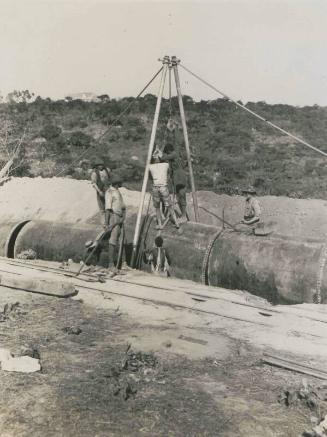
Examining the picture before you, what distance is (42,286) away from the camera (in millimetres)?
8773

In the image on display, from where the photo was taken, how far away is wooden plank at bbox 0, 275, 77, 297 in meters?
8.66

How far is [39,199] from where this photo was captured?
61.8ft

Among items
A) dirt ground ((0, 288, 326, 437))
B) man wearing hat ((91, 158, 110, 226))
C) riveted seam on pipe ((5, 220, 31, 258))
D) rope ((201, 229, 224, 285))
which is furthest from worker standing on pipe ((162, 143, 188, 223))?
dirt ground ((0, 288, 326, 437))

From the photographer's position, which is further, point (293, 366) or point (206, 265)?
point (206, 265)

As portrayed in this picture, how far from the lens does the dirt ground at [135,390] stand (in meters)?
4.54

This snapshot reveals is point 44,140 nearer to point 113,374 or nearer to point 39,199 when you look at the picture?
point 39,199

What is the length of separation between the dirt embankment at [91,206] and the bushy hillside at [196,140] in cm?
126

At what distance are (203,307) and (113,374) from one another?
112 inches

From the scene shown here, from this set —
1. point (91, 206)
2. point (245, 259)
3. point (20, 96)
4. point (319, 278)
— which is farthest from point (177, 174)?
point (20, 96)

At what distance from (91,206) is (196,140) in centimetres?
1600

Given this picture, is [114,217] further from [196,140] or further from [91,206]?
[196,140]

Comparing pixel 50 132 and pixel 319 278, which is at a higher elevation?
pixel 50 132

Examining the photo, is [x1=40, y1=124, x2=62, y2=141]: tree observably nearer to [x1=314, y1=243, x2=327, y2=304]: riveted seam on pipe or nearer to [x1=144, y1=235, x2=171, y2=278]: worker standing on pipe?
[x1=144, y1=235, x2=171, y2=278]: worker standing on pipe

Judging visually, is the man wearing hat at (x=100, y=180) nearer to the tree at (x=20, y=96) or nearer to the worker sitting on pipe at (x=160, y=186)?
the worker sitting on pipe at (x=160, y=186)
